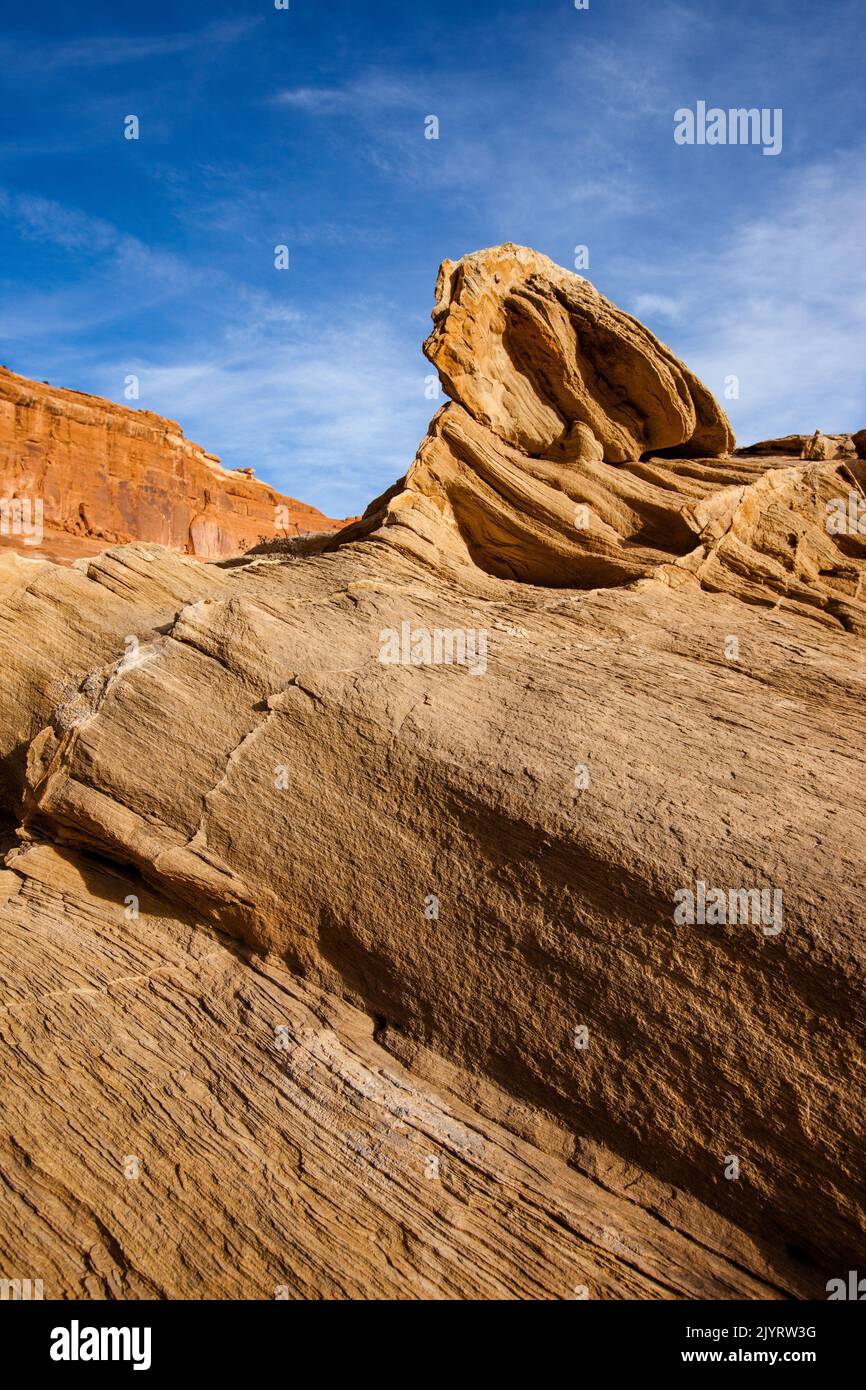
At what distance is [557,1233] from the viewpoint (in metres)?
5.50

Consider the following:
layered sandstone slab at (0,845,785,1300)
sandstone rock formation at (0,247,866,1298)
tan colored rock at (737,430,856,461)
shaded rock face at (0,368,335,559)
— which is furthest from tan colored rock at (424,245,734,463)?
shaded rock face at (0,368,335,559)

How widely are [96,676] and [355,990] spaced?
15.5 feet

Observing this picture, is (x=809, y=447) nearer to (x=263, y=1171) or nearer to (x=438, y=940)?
(x=438, y=940)

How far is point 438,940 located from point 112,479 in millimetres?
52666

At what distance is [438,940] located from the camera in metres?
6.78

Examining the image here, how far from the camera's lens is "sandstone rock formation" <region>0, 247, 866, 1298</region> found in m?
5.43

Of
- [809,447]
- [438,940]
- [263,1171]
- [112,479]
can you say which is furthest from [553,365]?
[112,479]

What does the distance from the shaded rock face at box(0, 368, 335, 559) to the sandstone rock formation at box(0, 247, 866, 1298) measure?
36071 millimetres

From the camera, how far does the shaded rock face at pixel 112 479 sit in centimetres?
4762

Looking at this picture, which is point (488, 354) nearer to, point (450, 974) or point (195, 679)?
point (195, 679)

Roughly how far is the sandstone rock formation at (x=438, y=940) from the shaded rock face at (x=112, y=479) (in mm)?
36071

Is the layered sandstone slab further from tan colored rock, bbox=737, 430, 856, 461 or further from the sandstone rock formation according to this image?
tan colored rock, bbox=737, 430, 856, 461

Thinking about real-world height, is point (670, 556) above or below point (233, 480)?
below
